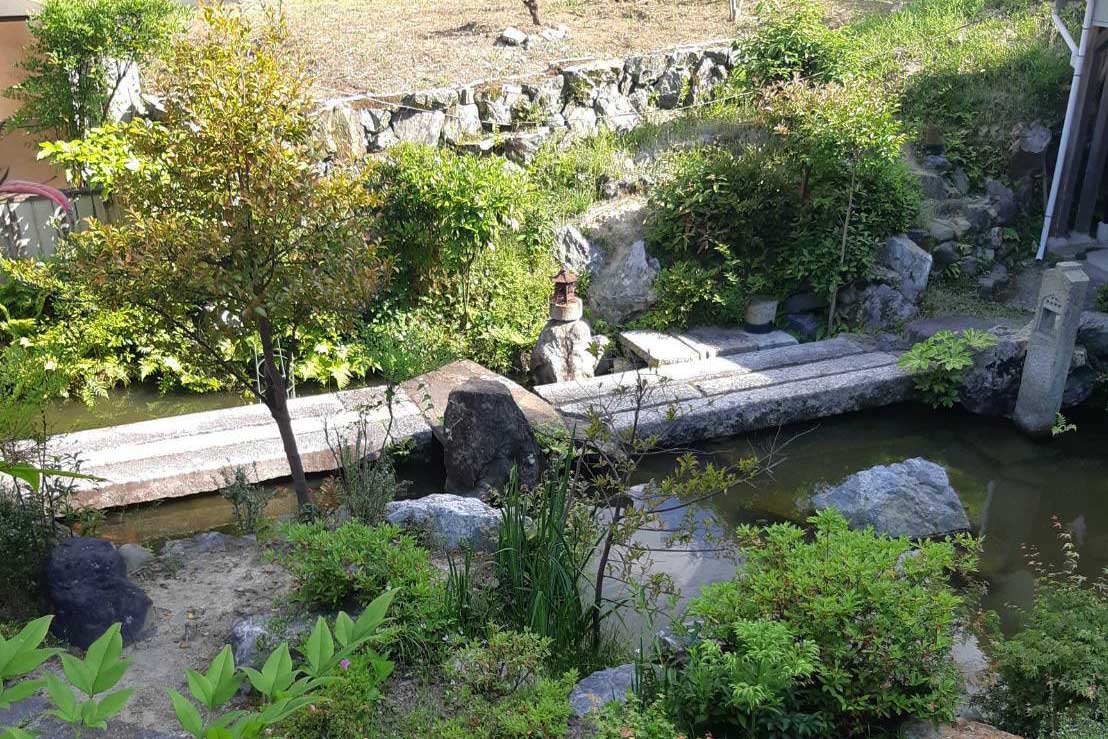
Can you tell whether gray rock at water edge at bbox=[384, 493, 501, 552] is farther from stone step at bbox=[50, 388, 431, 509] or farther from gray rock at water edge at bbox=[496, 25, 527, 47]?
gray rock at water edge at bbox=[496, 25, 527, 47]

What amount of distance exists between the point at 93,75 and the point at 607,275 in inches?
201

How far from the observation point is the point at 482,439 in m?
6.57

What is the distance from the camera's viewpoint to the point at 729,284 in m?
9.37

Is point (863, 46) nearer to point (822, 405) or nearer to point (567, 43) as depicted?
point (567, 43)

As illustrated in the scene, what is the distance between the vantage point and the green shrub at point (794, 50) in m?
10.2

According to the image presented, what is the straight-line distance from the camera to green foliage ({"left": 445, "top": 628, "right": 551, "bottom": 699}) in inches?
149

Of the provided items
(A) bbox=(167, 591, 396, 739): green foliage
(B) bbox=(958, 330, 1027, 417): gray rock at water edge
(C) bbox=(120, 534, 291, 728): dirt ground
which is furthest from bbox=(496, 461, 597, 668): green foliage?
(B) bbox=(958, 330, 1027, 417): gray rock at water edge

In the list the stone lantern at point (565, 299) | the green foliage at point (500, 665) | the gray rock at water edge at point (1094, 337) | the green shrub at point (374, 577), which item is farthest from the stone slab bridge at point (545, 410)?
the green foliage at point (500, 665)

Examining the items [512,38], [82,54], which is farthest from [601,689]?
[512,38]

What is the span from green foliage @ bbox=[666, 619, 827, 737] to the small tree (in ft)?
8.50

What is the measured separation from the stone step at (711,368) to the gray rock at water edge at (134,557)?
3275 mm

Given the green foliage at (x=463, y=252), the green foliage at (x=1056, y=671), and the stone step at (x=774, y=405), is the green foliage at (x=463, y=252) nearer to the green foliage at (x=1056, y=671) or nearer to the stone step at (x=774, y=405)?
the stone step at (x=774, y=405)

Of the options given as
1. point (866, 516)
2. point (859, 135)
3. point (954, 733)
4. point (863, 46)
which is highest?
point (863, 46)

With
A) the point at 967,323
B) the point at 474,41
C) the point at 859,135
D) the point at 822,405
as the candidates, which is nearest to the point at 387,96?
the point at 474,41
